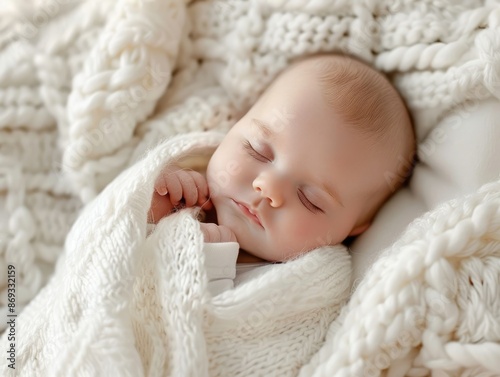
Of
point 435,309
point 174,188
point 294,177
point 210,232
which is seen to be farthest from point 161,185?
point 435,309

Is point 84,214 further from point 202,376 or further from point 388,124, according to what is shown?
point 388,124

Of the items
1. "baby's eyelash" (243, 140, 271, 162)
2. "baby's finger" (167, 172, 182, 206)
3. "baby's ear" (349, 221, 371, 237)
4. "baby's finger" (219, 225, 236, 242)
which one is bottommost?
"baby's ear" (349, 221, 371, 237)

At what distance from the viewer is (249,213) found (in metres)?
1.22

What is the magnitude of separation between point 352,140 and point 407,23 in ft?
0.98

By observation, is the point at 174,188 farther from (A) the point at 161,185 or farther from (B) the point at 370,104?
(B) the point at 370,104

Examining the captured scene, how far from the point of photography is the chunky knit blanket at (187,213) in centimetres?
96

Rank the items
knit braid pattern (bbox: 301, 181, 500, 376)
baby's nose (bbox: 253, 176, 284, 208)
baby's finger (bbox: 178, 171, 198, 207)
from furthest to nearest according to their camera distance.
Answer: baby's finger (bbox: 178, 171, 198, 207) < baby's nose (bbox: 253, 176, 284, 208) < knit braid pattern (bbox: 301, 181, 500, 376)

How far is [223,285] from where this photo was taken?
1104 mm

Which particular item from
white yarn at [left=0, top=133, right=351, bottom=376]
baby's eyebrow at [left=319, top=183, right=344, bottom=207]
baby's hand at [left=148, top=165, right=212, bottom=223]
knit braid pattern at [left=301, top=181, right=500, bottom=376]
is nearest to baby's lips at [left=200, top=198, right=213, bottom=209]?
baby's hand at [left=148, top=165, right=212, bottom=223]

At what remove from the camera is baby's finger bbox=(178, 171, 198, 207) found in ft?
4.14

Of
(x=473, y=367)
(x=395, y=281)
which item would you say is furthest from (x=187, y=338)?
(x=473, y=367)

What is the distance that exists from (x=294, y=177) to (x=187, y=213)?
23cm

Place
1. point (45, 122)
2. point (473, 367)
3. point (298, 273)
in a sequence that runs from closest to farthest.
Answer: point (473, 367), point (298, 273), point (45, 122)

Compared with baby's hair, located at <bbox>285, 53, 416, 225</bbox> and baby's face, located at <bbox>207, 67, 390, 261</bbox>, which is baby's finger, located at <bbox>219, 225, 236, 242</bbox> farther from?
baby's hair, located at <bbox>285, 53, 416, 225</bbox>
